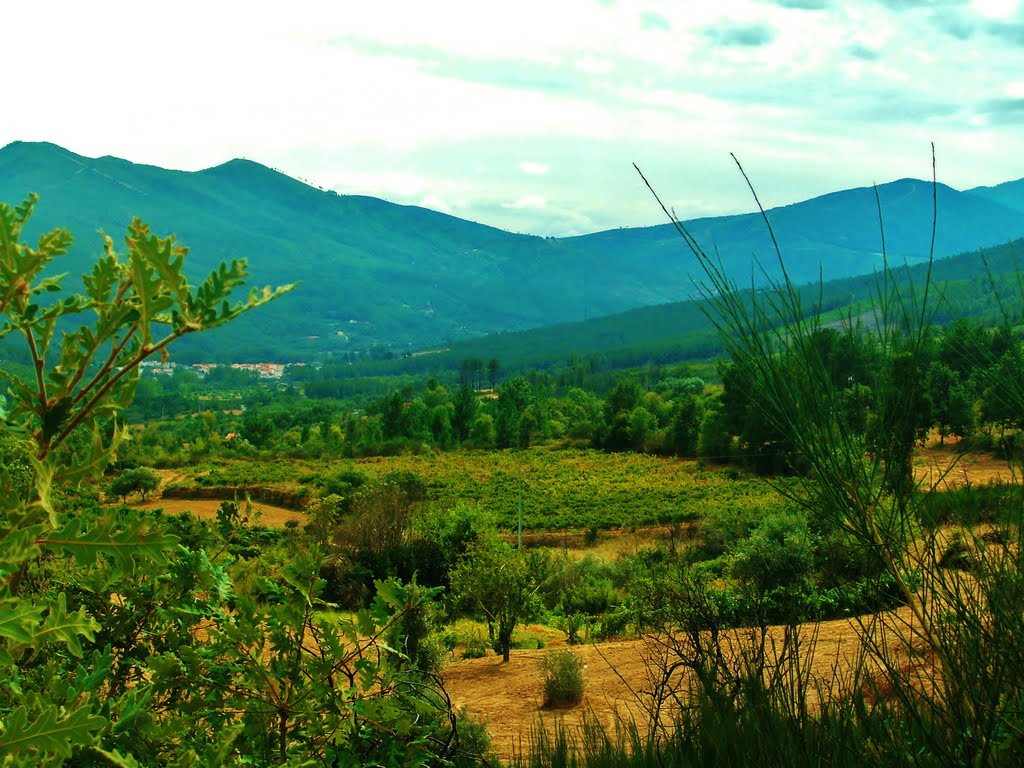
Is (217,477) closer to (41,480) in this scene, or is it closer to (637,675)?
(637,675)

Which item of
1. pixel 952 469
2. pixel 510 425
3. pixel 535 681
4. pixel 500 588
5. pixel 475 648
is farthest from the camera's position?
pixel 510 425

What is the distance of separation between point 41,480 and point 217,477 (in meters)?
58.4

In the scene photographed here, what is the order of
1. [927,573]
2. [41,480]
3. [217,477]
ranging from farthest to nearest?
[217,477], [927,573], [41,480]

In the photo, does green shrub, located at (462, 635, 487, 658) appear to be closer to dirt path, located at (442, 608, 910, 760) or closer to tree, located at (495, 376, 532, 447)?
dirt path, located at (442, 608, 910, 760)

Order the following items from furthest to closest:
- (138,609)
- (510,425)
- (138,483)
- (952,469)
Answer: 1. (510,425)
2. (138,483)
3. (138,609)
4. (952,469)

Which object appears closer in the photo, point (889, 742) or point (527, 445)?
point (889, 742)

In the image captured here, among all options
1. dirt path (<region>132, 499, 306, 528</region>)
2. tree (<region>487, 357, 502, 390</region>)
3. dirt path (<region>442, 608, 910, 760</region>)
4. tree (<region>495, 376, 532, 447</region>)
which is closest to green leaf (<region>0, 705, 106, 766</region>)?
dirt path (<region>442, 608, 910, 760</region>)

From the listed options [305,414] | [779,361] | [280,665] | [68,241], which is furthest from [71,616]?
[305,414]

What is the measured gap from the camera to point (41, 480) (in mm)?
1162

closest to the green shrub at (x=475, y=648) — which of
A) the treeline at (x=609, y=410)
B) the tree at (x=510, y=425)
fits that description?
the treeline at (x=609, y=410)

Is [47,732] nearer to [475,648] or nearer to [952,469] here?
[952,469]

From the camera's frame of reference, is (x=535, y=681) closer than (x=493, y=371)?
Yes

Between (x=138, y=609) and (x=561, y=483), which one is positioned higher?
(x=138, y=609)

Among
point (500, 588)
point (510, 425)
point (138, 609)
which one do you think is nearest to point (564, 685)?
point (500, 588)
